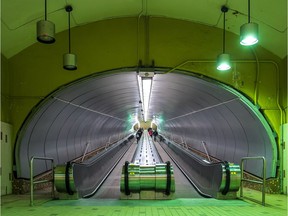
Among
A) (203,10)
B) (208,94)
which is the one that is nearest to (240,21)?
(203,10)

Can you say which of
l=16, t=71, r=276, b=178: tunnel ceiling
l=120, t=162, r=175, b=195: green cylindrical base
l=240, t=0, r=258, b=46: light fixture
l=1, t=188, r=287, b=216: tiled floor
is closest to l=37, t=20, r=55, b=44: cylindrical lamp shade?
l=16, t=71, r=276, b=178: tunnel ceiling

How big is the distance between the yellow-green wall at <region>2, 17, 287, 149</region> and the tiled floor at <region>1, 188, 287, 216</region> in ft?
7.12

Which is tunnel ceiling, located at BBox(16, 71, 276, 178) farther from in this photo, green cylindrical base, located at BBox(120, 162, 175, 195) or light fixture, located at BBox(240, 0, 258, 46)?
light fixture, located at BBox(240, 0, 258, 46)

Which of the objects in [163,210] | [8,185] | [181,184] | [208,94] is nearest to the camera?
[163,210]

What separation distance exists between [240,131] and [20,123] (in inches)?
266

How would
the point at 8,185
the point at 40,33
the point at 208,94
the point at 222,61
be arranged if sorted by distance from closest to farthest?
1. the point at 40,33
2. the point at 222,61
3. the point at 8,185
4. the point at 208,94

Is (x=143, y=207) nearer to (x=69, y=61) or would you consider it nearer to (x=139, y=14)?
(x=69, y=61)

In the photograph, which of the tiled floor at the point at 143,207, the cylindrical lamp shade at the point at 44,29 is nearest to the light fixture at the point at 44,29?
the cylindrical lamp shade at the point at 44,29

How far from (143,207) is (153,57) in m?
3.83

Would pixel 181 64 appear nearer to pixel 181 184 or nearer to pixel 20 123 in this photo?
pixel 20 123

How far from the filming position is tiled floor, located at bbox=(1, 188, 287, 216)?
565 cm

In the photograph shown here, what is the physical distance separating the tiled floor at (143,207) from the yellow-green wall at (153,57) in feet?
7.12

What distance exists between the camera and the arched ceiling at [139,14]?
642cm

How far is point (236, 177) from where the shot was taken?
7.34m
